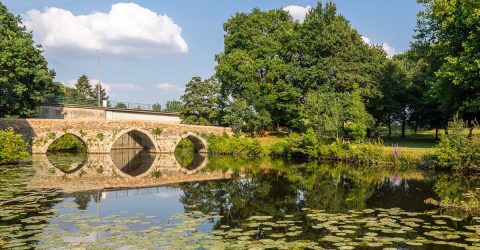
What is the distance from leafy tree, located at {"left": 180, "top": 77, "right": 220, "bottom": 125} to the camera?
51.5 metres

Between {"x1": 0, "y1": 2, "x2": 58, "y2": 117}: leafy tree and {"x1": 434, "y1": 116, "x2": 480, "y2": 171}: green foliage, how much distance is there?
3447 centimetres

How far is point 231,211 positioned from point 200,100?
121 feet

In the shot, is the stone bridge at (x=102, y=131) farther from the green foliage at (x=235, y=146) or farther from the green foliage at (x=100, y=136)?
the green foliage at (x=235, y=146)

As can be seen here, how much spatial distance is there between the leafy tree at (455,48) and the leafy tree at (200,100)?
81.1ft

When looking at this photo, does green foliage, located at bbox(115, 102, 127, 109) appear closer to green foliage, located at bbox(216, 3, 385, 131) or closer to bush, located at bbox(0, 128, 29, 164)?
green foliage, located at bbox(216, 3, 385, 131)

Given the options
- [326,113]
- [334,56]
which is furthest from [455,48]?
[334,56]

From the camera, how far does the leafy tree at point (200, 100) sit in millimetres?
51500

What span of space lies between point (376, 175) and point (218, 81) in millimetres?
29532

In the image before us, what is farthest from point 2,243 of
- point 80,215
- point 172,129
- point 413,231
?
point 172,129

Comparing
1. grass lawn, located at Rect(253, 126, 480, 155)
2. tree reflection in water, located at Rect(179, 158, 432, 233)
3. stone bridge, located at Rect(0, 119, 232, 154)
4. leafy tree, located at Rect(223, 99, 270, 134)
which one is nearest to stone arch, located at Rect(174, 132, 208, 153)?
stone bridge, located at Rect(0, 119, 232, 154)

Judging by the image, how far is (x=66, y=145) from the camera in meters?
48.6

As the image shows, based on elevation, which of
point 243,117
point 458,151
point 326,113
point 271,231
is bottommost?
point 271,231

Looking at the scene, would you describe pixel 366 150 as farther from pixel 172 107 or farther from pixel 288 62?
pixel 172 107

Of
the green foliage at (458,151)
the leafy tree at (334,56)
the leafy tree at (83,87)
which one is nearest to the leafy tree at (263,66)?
the leafy tree at (334,56)
